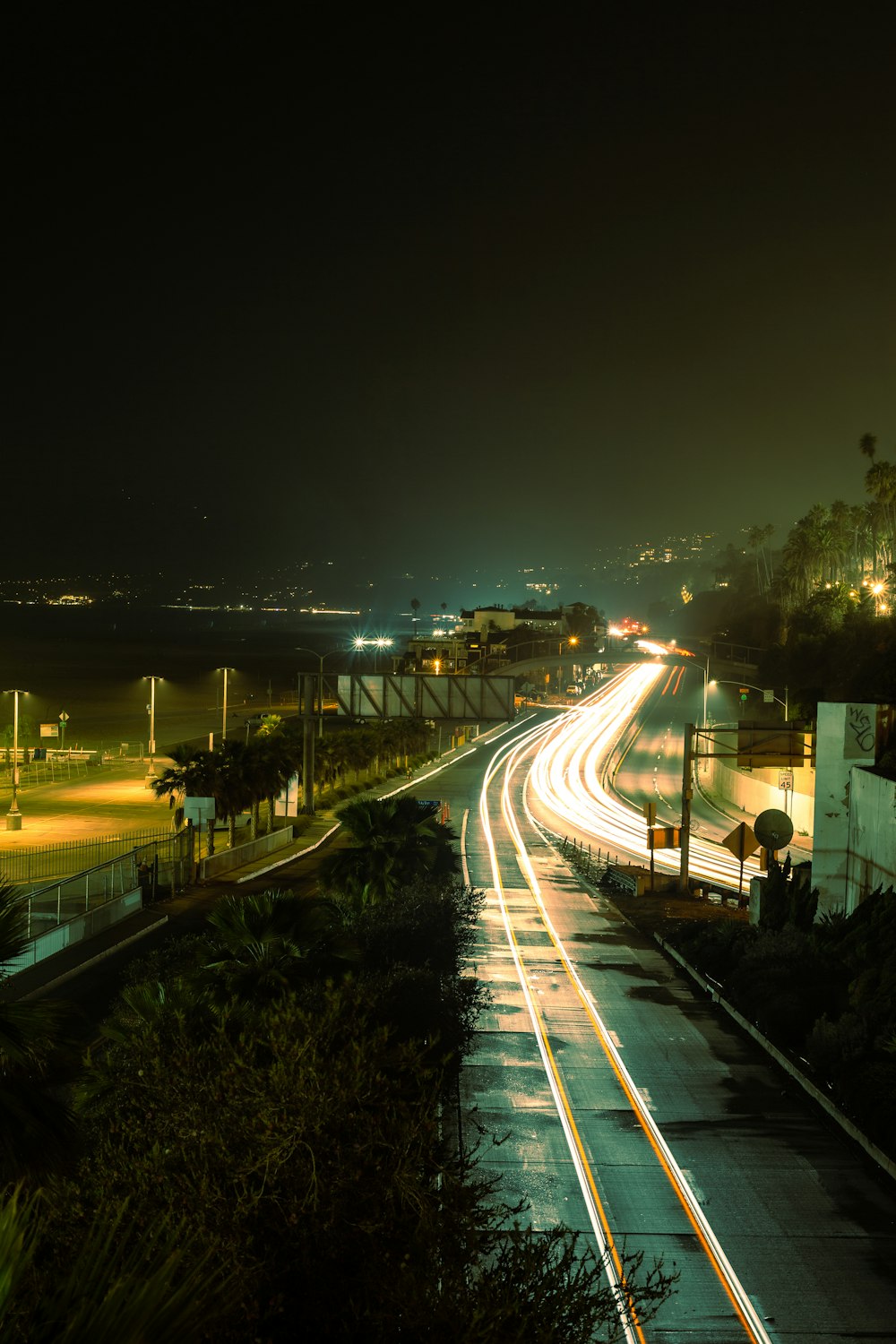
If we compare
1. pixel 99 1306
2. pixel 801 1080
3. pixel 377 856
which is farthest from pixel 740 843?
pixel 99 1306

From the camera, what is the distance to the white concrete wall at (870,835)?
2312 centimetres

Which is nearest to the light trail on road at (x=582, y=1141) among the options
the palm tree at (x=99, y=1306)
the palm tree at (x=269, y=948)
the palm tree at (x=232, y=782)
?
the palm tree at (x=99, y=1306)

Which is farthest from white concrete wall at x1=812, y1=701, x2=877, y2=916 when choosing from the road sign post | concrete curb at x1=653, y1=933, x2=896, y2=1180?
concrete curb at x1=653, y1=933, x2=896, y2=1180

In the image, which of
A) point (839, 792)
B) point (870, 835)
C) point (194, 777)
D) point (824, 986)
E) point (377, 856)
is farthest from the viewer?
point (194, 777)

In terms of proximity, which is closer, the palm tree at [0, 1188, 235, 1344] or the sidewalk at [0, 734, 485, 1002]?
the palm tree at [0, 1188, 235, 1344]

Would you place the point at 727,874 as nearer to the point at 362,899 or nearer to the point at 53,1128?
the point at 362,899

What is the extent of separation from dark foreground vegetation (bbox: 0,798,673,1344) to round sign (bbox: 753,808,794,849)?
65.5 ft

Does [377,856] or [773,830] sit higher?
[773,830]

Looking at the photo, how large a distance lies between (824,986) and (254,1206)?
14870mm

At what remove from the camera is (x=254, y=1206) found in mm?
7809

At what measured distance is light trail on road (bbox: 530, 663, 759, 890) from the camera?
46281 mm

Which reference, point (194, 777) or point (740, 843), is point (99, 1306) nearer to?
point (740, 843)

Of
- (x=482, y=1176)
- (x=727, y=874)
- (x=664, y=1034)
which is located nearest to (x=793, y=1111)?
(x=664, y=1034)

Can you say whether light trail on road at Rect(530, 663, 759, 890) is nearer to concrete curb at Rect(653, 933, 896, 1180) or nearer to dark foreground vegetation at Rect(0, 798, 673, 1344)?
concrete curb at Rect(653, 933, 896, 1180)
